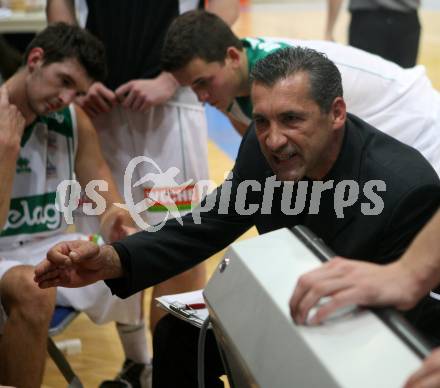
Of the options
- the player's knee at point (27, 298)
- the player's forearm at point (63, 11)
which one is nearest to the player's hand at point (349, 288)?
the player's knee at point (27, 298)

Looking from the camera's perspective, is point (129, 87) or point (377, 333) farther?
point (129, 87)

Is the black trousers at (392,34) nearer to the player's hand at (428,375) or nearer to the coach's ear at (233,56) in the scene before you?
the coach's ear at (233,56)

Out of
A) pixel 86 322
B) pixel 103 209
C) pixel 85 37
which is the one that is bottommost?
pixel 86 322

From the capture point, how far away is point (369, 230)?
6.95 ft

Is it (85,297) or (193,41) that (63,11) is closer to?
(193,41)

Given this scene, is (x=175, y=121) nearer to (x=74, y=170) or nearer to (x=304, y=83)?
(x=74, y=170)

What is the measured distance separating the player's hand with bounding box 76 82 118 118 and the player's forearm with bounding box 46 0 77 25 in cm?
44

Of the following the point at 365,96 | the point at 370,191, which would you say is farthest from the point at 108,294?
the point at 370,191

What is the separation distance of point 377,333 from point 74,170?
7.78 feet

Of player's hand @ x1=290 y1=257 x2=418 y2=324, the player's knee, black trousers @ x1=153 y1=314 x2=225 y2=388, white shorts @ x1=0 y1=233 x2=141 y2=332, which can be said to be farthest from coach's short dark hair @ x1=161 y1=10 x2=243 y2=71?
player's hand @ x1=290 y1=257 x2=418 y2=324

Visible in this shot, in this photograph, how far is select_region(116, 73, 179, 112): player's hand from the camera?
3.67 meters

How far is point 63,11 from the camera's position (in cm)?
393

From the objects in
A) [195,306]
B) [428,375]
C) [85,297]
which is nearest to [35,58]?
[85,297]

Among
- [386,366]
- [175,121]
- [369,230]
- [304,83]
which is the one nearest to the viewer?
[386,366]
